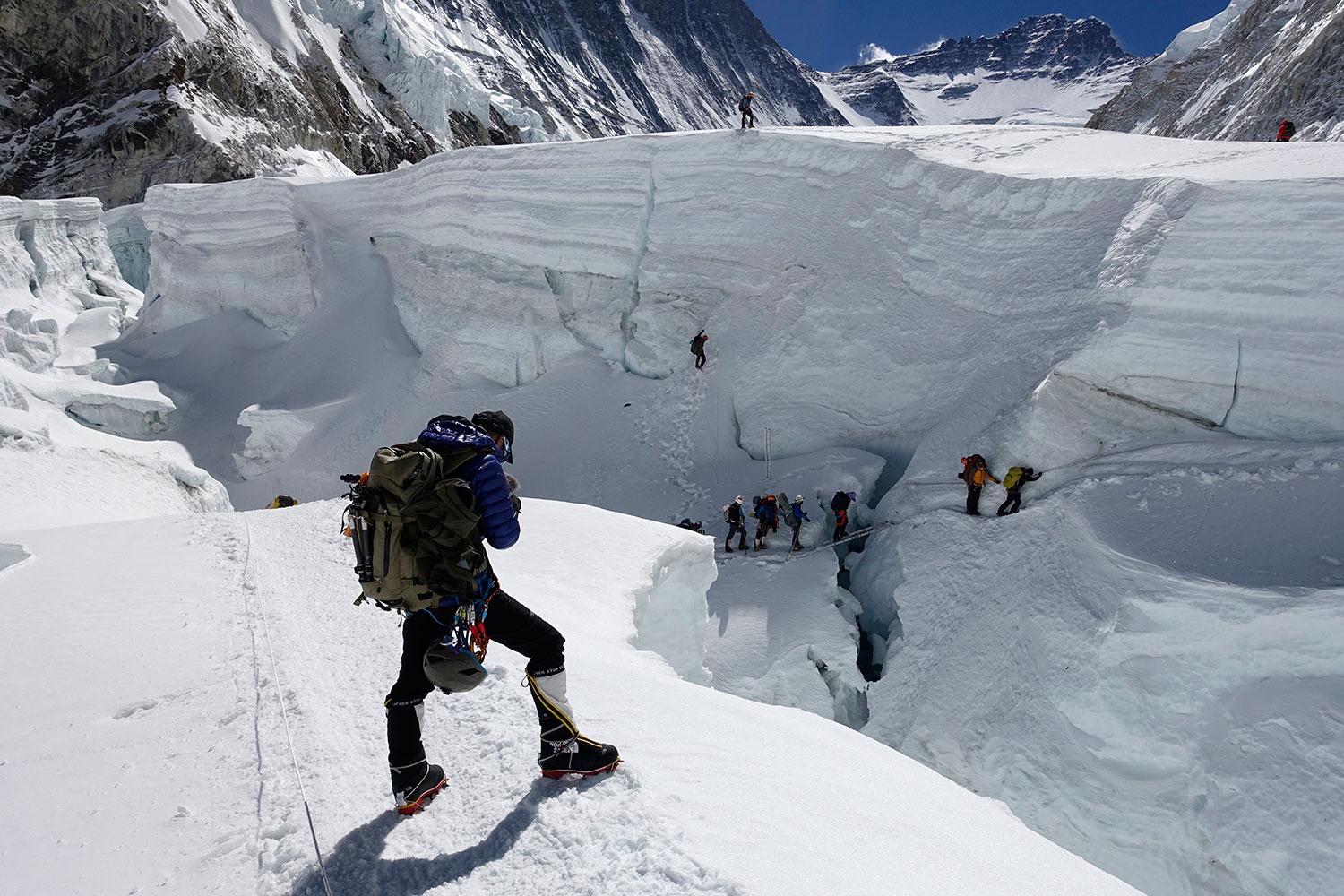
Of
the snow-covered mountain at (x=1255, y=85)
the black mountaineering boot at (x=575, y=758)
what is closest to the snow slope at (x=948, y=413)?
the black mountaineering boot at (x=575, y=758)

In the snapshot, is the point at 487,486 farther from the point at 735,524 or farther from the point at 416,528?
the point at 735,524

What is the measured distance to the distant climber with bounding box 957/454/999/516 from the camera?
9008 millimetres

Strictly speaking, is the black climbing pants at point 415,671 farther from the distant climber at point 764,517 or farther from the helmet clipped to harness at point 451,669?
the distant climber at point 764,517

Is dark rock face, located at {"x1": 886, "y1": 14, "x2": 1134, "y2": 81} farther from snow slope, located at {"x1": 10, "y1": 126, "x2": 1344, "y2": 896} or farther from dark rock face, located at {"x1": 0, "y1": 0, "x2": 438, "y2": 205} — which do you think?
snow slope, located at {"x1": 10, "y1": 126, "x2": 1344, "y2": 896}

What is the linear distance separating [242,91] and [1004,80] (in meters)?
193

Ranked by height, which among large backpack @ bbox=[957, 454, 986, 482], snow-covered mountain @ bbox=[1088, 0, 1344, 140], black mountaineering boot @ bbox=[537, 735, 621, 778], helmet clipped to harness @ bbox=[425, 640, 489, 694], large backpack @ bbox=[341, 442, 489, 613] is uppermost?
snow-covered mountain @ bbox=[1088, 0, 1344, 140]

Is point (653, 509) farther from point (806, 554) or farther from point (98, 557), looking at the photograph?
point (98, 557)

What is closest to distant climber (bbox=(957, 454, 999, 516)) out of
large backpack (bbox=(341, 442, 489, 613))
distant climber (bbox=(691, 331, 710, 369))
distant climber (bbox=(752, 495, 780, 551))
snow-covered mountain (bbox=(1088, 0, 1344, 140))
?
distant climber (bbox=(752, 495, 780, 551))

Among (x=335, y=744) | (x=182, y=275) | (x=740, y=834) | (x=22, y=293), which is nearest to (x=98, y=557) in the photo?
(x=335, y=744)

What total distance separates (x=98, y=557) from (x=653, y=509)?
860cm

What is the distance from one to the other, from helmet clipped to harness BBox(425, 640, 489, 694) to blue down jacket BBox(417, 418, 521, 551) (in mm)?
384

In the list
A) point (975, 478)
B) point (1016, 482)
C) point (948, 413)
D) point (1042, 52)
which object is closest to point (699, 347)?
point (948, 413)

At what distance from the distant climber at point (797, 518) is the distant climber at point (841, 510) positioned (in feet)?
1.58

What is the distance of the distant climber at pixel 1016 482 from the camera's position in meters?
8.64
